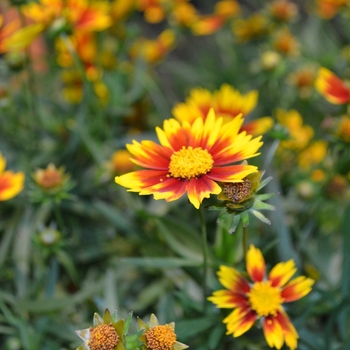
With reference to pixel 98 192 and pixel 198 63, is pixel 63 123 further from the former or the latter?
pixel 198 63

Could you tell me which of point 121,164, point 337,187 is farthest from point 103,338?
point 337,187

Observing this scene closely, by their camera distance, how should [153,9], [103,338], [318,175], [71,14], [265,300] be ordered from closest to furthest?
[103,338] → [265,300] → [71,14] → [318,175] → [153,9]

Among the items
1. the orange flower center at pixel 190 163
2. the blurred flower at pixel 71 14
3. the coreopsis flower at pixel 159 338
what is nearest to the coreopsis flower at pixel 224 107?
the blurred flower at pixel 71 14

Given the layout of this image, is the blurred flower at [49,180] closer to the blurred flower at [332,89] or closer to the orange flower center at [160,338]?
the orange flower center at [160,338]

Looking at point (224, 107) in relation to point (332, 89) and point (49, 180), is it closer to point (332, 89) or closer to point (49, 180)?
point (332, 89)

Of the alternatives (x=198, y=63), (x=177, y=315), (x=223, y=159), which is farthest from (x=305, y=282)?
(x=198, y=63)

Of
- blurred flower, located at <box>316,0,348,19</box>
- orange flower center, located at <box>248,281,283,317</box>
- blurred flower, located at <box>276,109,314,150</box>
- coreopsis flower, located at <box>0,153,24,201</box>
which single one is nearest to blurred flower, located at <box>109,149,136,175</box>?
coreopsis flower, located at <box>0,153,24,201</box>

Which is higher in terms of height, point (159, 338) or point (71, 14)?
point (71, 14)
